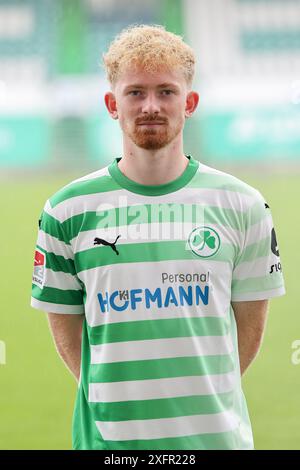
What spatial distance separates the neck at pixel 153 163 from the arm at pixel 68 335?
0.93 feet

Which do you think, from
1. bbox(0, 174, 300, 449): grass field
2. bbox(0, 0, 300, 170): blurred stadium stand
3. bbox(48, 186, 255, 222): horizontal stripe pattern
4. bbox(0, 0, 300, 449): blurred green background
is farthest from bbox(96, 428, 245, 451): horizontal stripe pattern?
bbox(0, 0, 300, 170): blurred stadium stand

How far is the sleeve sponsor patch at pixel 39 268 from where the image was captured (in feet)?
4.11

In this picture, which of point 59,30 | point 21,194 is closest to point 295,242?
point 21,194

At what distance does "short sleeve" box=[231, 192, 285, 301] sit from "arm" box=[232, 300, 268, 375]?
0.03 meters

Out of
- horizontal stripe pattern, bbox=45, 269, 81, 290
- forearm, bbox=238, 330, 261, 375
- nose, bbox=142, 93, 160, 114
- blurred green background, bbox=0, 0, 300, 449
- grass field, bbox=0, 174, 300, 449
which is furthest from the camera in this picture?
blurred green background, bbox=0, 0, 300, 449

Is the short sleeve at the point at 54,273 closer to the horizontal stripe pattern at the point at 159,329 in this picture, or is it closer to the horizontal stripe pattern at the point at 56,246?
the horizontal stripe pattern at the point at 56,246

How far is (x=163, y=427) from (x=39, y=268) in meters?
0.34

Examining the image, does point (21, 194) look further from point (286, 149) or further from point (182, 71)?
point (182, 71)

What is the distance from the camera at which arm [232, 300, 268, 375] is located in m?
1.30

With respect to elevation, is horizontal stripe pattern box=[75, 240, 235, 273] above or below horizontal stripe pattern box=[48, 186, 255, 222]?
below

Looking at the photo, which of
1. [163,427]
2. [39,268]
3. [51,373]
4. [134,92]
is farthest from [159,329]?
[51,373]

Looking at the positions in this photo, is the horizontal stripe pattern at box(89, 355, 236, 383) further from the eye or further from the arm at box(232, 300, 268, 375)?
the eye

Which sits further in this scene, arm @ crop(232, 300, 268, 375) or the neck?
arm @ crop(232, 300, 268, 375)

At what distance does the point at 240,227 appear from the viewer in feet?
4.00
